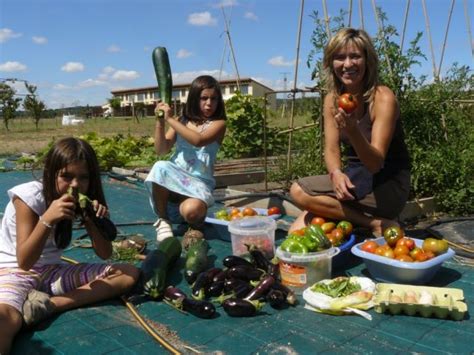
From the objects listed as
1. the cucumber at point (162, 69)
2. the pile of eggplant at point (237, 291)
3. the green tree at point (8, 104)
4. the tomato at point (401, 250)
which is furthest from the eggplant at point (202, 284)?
the green tree at point (8, 104)

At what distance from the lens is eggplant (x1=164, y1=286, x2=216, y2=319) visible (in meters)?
2.89

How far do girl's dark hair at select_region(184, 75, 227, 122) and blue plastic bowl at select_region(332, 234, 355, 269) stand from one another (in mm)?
1832

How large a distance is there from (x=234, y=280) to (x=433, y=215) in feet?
9.74

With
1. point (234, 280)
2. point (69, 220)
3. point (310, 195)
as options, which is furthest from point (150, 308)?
point (310, 195)

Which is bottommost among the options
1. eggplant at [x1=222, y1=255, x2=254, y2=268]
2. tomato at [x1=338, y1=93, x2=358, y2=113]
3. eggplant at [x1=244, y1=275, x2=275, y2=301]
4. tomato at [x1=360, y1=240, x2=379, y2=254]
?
eggplant at [x1=244, y1=275, x2=275, y2=301]

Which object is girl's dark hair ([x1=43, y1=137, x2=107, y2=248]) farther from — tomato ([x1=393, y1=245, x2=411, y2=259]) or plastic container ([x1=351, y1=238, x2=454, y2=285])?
tomato ([x1=393, y1=245, x2=411, y2=259])

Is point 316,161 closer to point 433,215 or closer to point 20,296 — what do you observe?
point 433,215

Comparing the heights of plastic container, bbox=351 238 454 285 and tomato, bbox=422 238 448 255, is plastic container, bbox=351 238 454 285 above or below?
below

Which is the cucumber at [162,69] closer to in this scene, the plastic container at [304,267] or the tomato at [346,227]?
the tomato at [346,227]

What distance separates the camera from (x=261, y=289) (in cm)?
305

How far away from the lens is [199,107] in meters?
4.73

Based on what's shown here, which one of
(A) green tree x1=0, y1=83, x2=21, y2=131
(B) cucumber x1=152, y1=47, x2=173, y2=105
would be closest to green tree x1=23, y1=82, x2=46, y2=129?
(A) green tree x1=0, y1=83, x2=21, y2=131

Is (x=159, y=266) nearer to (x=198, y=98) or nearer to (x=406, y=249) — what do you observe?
(x=406, y=249)

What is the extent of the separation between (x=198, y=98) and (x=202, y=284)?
210cm
